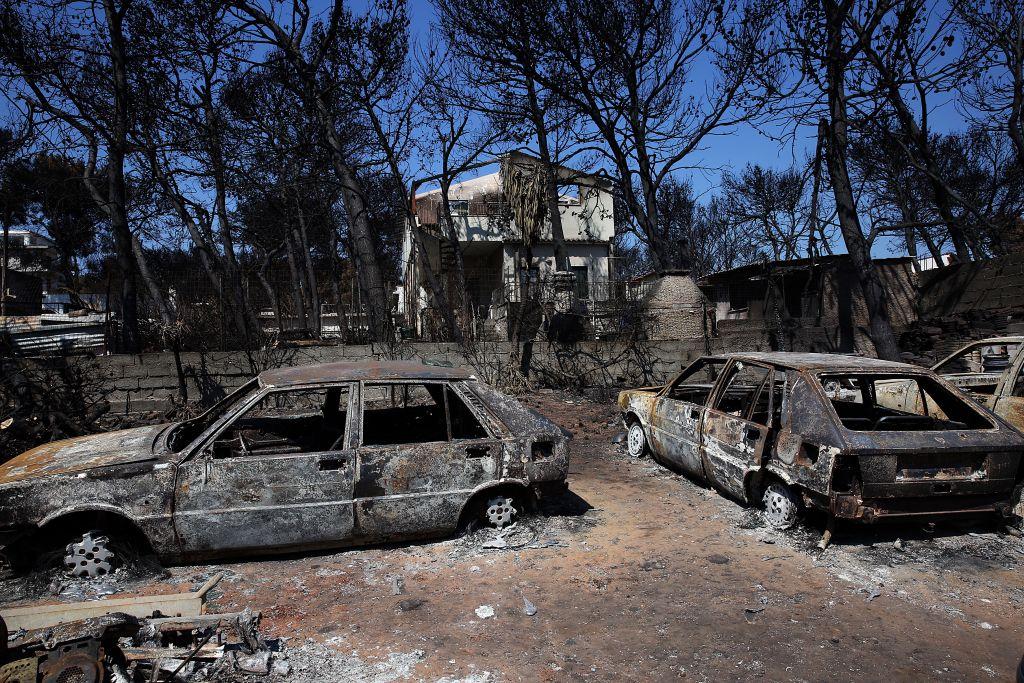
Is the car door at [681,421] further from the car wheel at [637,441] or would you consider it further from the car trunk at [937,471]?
the car trunk at [937,471]

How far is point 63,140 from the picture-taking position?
11.5m

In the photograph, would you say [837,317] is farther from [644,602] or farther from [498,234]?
[644,602]

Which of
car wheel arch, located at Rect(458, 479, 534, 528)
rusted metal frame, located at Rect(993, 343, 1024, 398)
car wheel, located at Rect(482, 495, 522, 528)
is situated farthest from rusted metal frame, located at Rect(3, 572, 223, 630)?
rusted metal frame, located at Rect(993, 343, 1024, 398)

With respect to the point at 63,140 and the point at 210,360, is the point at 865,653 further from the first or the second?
the point at 63,140

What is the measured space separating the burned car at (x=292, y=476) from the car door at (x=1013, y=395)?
417 centimetres

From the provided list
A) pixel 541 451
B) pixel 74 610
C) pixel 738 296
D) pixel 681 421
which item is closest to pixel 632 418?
pixel 681 421

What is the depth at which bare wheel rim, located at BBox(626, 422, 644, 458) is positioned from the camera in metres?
7.63

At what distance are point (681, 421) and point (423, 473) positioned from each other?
2.90 meters

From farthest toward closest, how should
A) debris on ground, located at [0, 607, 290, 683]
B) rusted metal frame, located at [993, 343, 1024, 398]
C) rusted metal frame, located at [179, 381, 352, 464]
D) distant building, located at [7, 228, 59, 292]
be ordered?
1. distant building, located at [7, 228, 59, 292]
2. rusted metal frame, located at [993, 343, 1024, 398]
3. rusted metal frame, located at [179, 381, 352, 464]
4. debris on ground, located at [0, 607, 290, 683]

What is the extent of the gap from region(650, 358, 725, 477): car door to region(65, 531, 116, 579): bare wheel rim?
4748 millimetres

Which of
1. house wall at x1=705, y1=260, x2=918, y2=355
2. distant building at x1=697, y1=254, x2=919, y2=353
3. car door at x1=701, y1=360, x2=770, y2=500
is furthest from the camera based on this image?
distant building at x1=697, y1=254, x2=919, y2=353

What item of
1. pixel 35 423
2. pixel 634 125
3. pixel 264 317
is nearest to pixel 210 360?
pixel 264 317

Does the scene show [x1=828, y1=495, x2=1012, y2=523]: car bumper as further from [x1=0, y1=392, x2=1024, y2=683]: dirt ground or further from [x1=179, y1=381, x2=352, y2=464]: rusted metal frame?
[x1=179, y1=381, x2=352, y2=464]: rusted metal frame

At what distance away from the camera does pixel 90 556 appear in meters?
4.18
